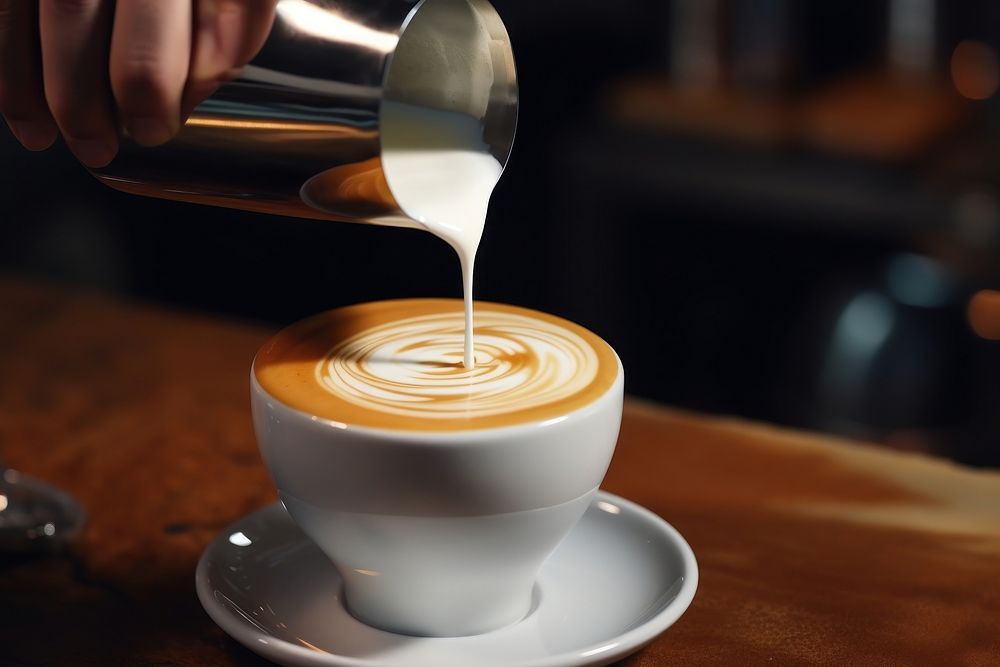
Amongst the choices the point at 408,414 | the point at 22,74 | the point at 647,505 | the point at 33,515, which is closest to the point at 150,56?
the point at 22,74

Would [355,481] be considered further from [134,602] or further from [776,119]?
[776,119]

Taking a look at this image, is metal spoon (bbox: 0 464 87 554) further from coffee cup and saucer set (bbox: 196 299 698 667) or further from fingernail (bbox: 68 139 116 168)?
fingernail (bbox: 68 139 116 168)

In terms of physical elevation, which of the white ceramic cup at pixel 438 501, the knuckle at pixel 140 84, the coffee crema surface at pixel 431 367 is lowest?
the white ceramic cup at pixel 438 501

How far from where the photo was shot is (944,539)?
0.89 meters

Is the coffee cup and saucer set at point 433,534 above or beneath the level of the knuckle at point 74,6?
beneath

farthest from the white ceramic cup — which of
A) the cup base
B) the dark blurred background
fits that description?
the dark blurred background

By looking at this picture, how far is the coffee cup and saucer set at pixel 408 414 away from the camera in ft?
2.23

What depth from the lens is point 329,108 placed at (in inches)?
26.8

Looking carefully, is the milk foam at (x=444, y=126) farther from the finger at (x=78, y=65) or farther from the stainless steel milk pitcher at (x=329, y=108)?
the finger at (x=78, y=65)

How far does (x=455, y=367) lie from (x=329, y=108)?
A: 0.19 m

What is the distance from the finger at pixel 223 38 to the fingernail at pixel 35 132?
0.38 feet

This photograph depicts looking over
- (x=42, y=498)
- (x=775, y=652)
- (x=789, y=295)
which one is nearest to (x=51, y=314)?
(x=42, y=498)

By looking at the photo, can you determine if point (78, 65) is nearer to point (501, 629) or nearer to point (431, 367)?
point (431, 367)

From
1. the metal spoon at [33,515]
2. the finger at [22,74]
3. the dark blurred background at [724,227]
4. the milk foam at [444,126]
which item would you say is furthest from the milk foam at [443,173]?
the dark blurred background at [724,227]
